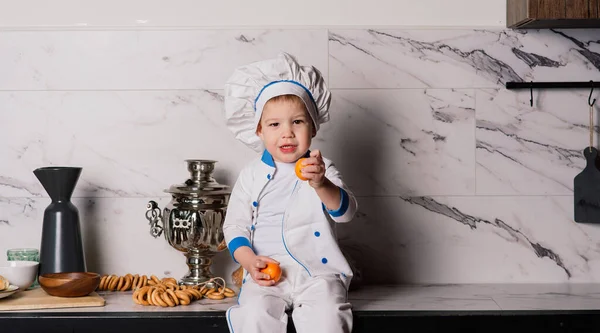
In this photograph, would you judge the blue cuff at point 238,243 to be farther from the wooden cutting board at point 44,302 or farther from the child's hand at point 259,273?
the wooden cutting board at point 44,302

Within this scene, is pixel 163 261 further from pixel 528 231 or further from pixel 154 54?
pixel 528 231

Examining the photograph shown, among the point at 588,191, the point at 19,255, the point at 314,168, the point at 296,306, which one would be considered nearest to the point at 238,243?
the point at 296,306

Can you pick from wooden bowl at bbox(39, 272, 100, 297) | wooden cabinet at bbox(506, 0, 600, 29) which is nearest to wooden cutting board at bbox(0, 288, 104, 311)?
wooden bowl at bbox(39, 272, 100, 297)

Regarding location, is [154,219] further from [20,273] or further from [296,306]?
[296,306]

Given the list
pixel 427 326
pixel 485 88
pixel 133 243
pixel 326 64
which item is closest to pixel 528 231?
pixel 485 88

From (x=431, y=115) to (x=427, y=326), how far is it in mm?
669

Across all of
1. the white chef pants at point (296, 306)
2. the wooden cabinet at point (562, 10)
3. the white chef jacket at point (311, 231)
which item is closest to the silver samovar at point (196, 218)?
the white chef jacket at point (311, 231)

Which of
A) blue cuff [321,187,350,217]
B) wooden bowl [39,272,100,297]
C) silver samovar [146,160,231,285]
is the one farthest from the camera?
silver samovar [146,160,231,285]

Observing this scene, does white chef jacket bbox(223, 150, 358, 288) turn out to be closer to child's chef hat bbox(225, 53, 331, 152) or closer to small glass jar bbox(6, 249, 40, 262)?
Answer: child's chef hat bbox(225, 53, 331, 152)

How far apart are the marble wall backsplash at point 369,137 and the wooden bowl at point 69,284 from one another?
0.29m

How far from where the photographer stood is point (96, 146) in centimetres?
213

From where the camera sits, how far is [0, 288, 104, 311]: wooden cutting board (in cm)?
176

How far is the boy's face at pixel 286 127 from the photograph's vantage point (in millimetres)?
1734

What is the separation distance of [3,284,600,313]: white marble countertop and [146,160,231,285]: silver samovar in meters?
0.16
